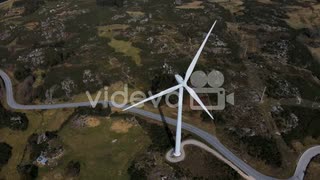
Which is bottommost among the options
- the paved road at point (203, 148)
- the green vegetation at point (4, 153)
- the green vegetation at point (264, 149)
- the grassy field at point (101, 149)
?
the green vegetation at point (4, 153)

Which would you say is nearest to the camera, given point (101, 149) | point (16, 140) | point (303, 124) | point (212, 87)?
point (101, 149)

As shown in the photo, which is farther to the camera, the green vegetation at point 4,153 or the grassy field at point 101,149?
the green vegetation at point 4,153

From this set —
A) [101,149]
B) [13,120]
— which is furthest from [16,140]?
[101,149]

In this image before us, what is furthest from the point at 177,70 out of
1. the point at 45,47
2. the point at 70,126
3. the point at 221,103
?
the point at 45,47

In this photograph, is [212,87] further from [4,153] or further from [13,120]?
[4,153]

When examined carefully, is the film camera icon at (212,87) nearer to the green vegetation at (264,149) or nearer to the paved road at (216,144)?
the paved road at (216,144)

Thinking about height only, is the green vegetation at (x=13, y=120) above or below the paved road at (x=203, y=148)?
below

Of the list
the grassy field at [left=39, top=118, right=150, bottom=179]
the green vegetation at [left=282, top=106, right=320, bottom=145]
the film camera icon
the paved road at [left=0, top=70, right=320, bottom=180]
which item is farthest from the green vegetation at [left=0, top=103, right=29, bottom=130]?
the green vegetation at [left=282, top=106, right=320, bottom=145]

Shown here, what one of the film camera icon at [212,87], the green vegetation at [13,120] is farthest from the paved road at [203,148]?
the green vegetation at [13,120]
